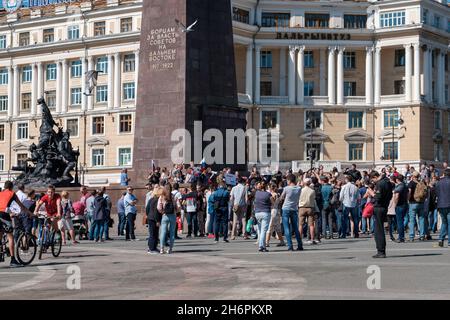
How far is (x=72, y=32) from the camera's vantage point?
94.8m

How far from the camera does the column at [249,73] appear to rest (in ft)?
305

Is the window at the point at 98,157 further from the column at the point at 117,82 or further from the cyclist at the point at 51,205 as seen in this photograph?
the cyclist at the point at 51,205

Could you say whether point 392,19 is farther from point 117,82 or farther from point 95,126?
point 95,126

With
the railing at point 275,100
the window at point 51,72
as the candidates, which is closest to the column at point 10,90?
the window at point 51,72

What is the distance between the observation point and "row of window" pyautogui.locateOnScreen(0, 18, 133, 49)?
91.6 metres

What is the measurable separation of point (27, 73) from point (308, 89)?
96.9ft

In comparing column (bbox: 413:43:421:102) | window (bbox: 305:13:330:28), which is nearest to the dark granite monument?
column (bbox: 413:43:421:102)

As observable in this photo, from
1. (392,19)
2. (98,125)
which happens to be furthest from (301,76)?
(98,125)

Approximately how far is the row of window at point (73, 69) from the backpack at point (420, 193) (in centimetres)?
6734

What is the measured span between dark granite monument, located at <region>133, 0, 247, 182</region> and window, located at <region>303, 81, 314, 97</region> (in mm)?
58202

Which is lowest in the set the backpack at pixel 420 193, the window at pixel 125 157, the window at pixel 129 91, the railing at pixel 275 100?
the backpack at pixel 420 193

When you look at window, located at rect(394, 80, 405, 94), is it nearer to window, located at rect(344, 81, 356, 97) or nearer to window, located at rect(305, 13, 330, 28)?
window, located at rect(344, 81, 356, 97)
